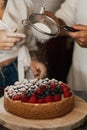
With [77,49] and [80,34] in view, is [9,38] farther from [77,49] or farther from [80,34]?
[77,49]

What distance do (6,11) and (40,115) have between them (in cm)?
50

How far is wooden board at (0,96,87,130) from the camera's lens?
0.88 metres

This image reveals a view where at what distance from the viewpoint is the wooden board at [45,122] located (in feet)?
2.89

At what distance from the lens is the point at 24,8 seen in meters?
1.31

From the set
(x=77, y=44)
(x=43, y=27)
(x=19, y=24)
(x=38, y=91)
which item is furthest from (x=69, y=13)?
(x=38, y=91)

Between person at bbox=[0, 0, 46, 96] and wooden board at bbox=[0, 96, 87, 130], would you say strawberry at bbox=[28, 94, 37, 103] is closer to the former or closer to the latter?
wooden board at bbox=[0, 96, 87, 130]

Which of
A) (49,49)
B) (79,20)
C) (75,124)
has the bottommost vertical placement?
(49,49)

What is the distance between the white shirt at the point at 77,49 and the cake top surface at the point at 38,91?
1.47 feet

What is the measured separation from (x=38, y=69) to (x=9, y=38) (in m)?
0.25

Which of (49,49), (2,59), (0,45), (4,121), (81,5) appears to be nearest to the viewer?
(4,121)

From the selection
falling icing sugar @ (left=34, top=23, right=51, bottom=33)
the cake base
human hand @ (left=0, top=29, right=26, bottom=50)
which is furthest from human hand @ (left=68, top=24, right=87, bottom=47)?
the cake base

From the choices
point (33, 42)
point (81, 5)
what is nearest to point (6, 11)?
point (33, 42)

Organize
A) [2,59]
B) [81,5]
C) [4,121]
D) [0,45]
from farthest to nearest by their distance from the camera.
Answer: [81,5], [2,59], [0,45], [4,121]

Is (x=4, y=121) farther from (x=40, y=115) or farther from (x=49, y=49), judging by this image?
(x=49, y=49)
